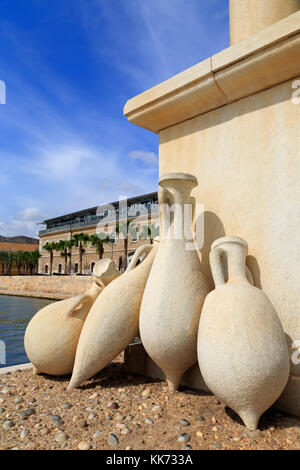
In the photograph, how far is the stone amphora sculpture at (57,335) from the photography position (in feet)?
10.9

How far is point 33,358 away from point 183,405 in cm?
167

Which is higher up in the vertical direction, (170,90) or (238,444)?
(170,90)

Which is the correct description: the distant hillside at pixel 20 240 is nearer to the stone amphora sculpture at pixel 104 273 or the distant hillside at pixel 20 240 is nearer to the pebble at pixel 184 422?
the stone amphora sculpture at pixel 104 273

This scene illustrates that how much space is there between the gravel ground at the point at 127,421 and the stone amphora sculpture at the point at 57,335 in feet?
0.77

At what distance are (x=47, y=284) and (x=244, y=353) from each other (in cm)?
2856

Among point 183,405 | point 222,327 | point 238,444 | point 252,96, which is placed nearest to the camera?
point 238,444

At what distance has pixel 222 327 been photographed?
2227mm

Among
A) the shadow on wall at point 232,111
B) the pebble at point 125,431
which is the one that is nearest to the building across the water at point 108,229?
the shadow on wall at point 232,111

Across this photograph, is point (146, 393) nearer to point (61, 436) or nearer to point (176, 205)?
point (61, 436)

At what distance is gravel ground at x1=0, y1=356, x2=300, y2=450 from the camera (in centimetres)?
204

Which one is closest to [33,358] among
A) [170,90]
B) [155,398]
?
[155,398]

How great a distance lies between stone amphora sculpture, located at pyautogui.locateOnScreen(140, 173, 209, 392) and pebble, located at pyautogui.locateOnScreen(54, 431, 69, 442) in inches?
35.1
